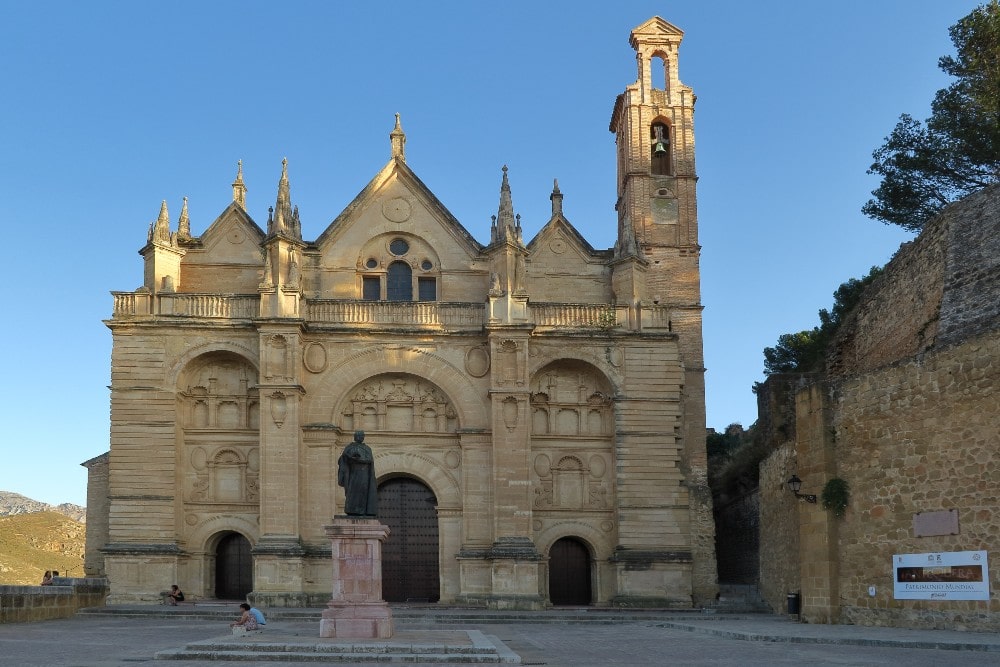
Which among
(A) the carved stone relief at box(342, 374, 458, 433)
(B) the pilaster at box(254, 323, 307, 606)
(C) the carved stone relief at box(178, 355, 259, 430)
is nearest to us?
(B) the pilaster at box(254, 323, 307, 606)

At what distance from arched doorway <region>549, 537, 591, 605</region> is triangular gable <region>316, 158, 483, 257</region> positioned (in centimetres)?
1000

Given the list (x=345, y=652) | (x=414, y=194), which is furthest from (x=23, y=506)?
(x=345, y=652)

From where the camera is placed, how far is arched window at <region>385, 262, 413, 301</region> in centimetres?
3831

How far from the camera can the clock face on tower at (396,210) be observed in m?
38.6

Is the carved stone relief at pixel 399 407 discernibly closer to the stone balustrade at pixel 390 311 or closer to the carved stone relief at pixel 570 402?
the stone balustrade at pixel 390 311

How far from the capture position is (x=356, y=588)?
19.9 metres

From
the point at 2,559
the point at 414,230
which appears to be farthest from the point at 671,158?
the point at 2,559

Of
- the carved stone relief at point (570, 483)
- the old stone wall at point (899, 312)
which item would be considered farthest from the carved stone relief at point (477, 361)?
the old stone wall at point (899, 312)

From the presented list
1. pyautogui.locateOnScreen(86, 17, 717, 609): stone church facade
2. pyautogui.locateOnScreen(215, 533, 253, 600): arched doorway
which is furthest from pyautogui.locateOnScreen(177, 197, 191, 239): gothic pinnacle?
pyautogui.locateOnScreen(215, 533, 253, 600): arched doorway

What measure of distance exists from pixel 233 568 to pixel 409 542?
18.0ft

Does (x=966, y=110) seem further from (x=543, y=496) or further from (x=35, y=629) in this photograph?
(x=35, y=629)

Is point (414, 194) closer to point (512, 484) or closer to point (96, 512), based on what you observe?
point (512, 484)

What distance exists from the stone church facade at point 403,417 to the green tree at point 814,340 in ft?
39.1

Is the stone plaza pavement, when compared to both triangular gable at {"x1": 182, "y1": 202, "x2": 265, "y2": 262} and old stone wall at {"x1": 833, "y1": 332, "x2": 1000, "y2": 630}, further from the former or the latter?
triangular gable at {"x1": 182, "y1": 202, "x2": 265, "y2": 262}
